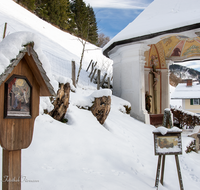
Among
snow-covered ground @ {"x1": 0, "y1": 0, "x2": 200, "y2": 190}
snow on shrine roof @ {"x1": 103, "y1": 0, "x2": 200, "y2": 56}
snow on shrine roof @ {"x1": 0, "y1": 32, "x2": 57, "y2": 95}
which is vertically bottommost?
snow-covered ground @ {"x1": 0, "y1": 0, "x2": 200, "y2": 190}

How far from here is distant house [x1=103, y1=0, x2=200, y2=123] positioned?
748 centimetres

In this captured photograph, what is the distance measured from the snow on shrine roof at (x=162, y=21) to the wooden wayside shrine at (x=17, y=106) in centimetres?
621

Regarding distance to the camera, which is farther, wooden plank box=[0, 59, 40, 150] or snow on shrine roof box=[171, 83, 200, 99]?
snow on shrine roof box=[171, 83, 200, 99]

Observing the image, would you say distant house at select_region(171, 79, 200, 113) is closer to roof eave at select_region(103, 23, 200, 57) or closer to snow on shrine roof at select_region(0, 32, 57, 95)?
roof eave at select_region(103, 23, 200, 57)

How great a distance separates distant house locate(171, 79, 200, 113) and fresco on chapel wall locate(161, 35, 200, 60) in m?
11.9

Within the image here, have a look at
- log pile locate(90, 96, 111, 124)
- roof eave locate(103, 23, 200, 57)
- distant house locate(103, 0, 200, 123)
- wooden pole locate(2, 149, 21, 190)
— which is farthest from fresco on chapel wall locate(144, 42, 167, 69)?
wooden pole locate(2, 149, 21, 190)

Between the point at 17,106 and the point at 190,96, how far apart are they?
2375 cm

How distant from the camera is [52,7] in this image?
2680 centimetres

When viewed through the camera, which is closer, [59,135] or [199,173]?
[59,135]

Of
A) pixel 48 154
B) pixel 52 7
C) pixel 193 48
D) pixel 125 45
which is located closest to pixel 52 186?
pixel 48 154

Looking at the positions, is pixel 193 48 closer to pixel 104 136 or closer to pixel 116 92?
pixel 116 92

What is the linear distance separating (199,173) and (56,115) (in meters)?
3.34

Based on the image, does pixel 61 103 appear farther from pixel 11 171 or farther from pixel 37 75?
pixel 11 171

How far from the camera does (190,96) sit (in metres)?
23.3
